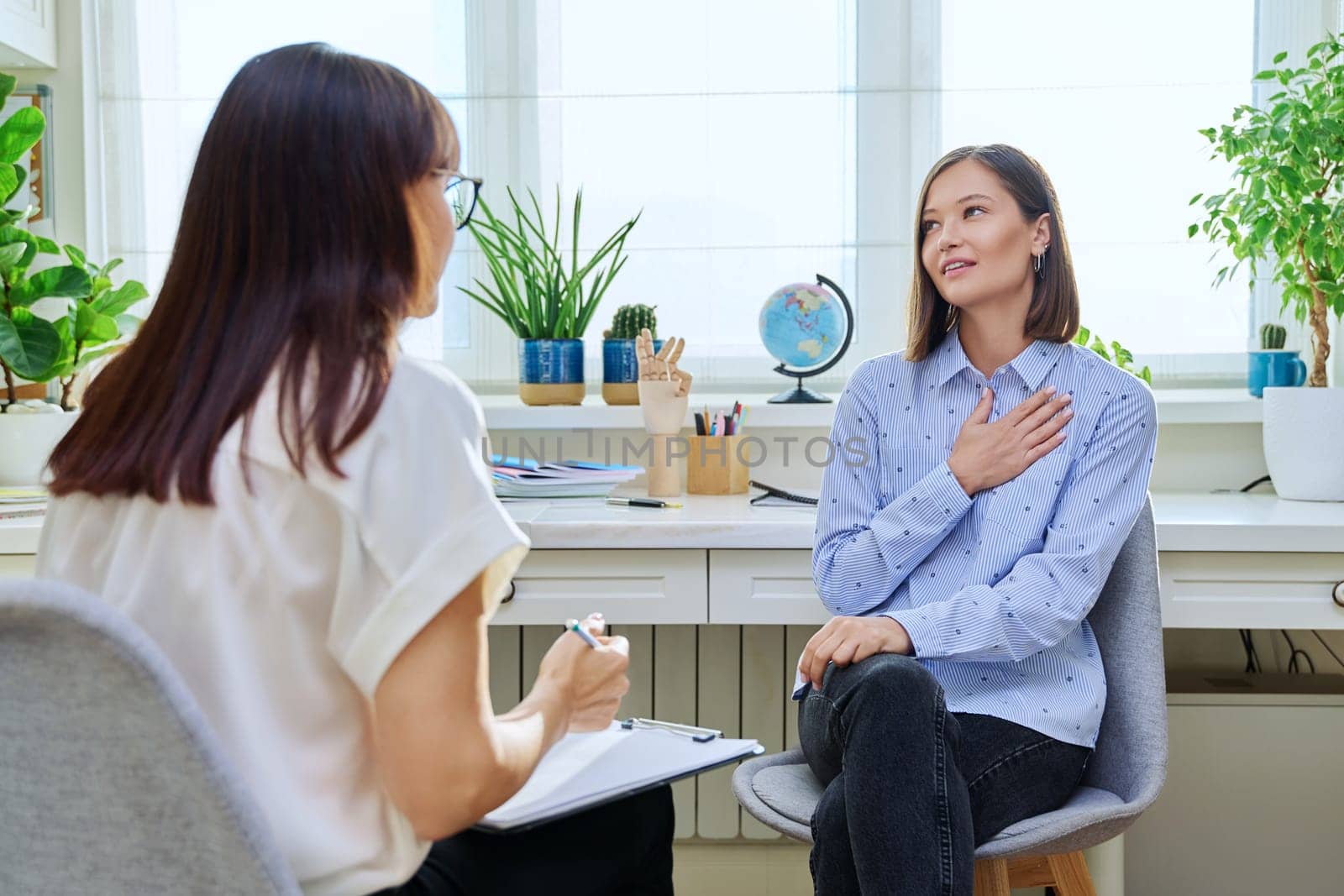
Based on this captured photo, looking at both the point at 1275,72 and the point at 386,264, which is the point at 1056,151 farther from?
the point at 386,264

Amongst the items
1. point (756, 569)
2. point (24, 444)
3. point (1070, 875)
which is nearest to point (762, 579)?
point (756, 569)

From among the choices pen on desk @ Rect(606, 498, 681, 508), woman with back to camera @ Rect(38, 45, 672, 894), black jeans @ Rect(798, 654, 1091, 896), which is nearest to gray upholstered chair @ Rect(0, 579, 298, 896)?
woman with back to camera @ Rect(38, 45, 672, 894)

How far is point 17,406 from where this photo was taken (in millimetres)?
2088

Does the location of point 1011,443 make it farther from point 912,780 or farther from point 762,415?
point 762,415

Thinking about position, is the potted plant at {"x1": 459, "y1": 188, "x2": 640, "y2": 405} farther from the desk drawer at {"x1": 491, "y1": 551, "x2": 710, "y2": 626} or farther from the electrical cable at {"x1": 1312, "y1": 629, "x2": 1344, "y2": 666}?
the electrical cable at {"x1": 1312, "y1": 629, "x2": 1344, "y2": 666}

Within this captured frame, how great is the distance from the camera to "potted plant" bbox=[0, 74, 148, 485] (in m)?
1.99

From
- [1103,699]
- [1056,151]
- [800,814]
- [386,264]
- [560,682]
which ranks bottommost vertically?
[800,814]

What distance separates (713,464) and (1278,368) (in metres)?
1.04

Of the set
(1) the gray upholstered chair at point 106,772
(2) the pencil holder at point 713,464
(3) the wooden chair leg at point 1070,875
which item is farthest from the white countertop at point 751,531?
(1) the gray upholstered chair at point 106,772

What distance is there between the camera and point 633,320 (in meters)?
2.28

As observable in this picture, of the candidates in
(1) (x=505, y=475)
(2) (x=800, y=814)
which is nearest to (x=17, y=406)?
(1) (x=505, y=475)

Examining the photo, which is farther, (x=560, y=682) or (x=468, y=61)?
(x=468, y=61)

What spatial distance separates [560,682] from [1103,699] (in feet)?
2.62

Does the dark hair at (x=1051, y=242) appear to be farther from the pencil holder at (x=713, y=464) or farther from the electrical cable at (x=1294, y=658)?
the electrical cable at (x=1294, y=658)
